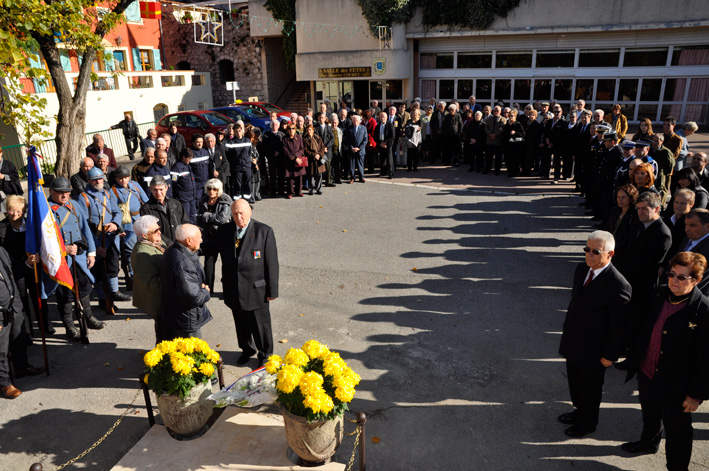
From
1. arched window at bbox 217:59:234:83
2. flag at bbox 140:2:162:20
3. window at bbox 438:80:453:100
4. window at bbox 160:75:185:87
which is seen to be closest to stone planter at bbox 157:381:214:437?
window at bbox 438:80:453:100

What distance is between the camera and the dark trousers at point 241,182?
40.1ft

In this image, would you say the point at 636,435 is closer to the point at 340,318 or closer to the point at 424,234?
the point at 340,318

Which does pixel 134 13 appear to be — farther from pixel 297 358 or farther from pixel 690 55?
pixel 297 358

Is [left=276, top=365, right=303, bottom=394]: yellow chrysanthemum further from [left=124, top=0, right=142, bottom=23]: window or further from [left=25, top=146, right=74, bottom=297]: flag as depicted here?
[left=124, top=0, right=142, bottom=23]: window

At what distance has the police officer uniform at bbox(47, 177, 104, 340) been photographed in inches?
257

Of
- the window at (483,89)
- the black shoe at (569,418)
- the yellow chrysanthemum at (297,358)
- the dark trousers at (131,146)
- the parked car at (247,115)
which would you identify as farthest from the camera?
the window at (483,89)

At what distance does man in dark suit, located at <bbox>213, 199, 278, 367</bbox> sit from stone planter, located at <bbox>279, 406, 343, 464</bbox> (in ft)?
5.95

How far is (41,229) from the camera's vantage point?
587cm

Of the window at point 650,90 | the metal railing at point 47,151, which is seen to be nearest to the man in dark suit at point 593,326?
the metal railing at point 47,151

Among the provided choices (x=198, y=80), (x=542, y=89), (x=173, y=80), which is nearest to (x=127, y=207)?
(x=542, y=89)

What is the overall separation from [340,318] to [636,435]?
373 centimetres

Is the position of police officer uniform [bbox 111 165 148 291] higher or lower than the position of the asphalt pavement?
higher

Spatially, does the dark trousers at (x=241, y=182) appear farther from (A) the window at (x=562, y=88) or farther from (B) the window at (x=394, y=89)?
Answer: (A) the window at (x=562, y=88)

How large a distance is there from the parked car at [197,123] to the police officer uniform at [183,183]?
29.8 feet
